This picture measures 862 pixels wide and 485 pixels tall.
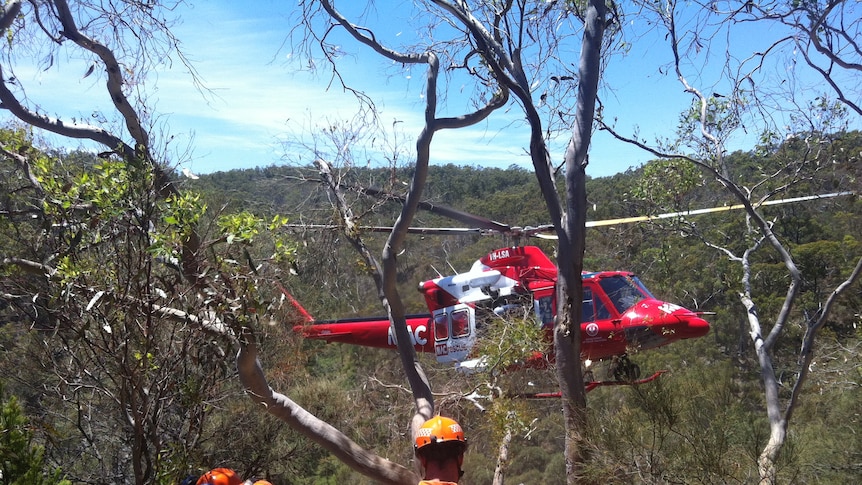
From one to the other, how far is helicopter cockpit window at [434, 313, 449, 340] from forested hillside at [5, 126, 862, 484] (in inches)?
23.1

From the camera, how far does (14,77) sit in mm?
4254

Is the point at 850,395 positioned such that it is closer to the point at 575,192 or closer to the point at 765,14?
the point at 765,14

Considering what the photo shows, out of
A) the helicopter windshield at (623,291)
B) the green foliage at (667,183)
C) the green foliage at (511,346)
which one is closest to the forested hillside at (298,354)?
the green foliage at (667,183)

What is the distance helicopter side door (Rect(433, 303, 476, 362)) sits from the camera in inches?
366

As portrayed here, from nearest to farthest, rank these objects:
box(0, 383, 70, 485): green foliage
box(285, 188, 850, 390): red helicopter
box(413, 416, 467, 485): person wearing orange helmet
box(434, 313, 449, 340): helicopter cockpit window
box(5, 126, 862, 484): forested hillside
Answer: box(0, 383, 70, 485): green foliage, box(413, 416, 467, 485): person wearing orange helmet, box(5, 126, 862, 484): forested hillside, box(285, 188, 850, 390): red helicopter, box(434, 313, 449, 340): helicopter cockpit window

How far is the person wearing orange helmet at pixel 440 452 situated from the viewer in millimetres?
2898

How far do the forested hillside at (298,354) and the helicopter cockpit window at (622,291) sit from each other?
670 mm

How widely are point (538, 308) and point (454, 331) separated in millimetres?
1495

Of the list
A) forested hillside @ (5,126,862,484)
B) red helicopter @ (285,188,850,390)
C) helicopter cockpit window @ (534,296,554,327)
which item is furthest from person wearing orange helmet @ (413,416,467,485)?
helicopter cockpit window @ (534,296,554,327)

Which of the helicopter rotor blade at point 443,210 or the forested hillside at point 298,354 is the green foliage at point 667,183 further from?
the helicopter rotor blade at point 443,210

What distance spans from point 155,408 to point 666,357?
47.6 ft

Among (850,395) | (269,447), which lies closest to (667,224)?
(850,395)

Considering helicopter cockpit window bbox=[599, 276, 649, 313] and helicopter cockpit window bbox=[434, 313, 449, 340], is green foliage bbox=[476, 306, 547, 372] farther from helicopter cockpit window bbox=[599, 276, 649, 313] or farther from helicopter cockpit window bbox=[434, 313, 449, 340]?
helicopter cockpit window bbox=[434, 313, 449, 340]

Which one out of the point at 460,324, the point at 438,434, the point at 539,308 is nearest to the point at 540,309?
the point at 539,308
